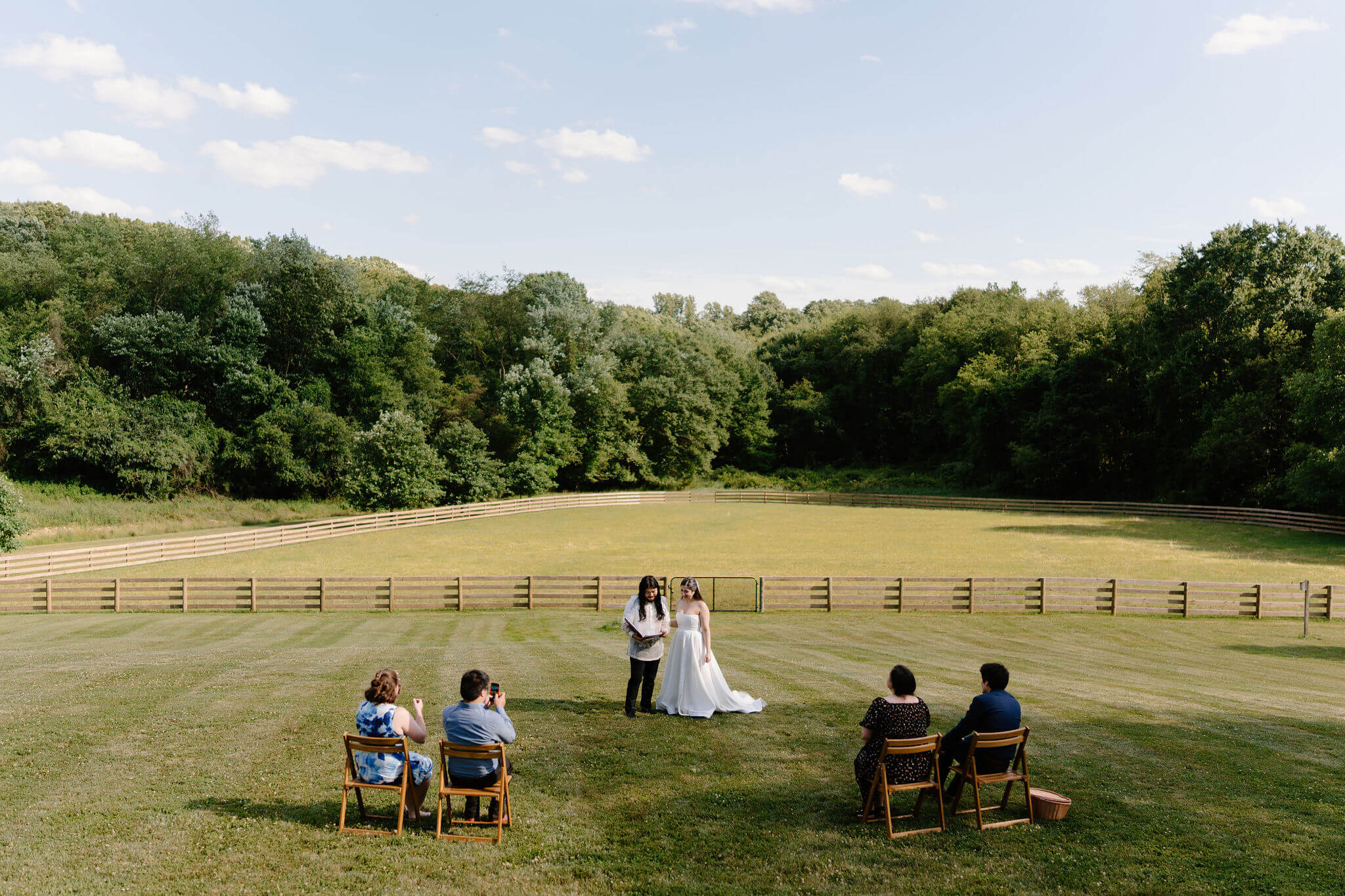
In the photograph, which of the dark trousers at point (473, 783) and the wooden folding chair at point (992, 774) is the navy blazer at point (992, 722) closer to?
the wooden folding chair at point (992, 774)

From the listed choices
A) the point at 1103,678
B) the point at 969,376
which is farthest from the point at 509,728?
the point at 969,376

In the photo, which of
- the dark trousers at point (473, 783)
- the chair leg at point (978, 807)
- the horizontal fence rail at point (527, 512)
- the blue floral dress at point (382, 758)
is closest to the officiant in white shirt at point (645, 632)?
the dark trousers at point (473, 783)

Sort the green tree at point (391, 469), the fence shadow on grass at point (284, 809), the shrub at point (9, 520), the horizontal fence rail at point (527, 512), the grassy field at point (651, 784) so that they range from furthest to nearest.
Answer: the green tree at point (391, 469) < the horizontal fence rail at point (527, 512) < the shrub at point (9, 520) < the fence shadow on grass at point (284, 809) < the grassy field at point (651, 784)

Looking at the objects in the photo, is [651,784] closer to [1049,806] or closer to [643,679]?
[643,679]

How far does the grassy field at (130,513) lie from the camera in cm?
4194

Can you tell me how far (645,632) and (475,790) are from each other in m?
3.37

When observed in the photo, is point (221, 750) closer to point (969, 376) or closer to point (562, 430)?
point (562, 430)

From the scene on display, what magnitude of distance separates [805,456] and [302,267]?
47104mm

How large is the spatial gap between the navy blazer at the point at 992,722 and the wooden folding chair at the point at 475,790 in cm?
362

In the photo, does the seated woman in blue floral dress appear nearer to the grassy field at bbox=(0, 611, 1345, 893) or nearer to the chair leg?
the grassy field at bbox=(0, 611, 1345, 893)

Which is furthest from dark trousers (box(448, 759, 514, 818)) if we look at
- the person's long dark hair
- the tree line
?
the tree line

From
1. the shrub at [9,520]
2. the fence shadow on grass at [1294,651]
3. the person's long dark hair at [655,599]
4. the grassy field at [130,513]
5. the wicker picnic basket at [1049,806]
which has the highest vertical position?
the person's long dark hair at [655,599]

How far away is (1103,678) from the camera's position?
1362cm

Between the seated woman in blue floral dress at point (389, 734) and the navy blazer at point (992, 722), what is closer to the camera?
the seated woman in blue floral dress at point (389, 734)
